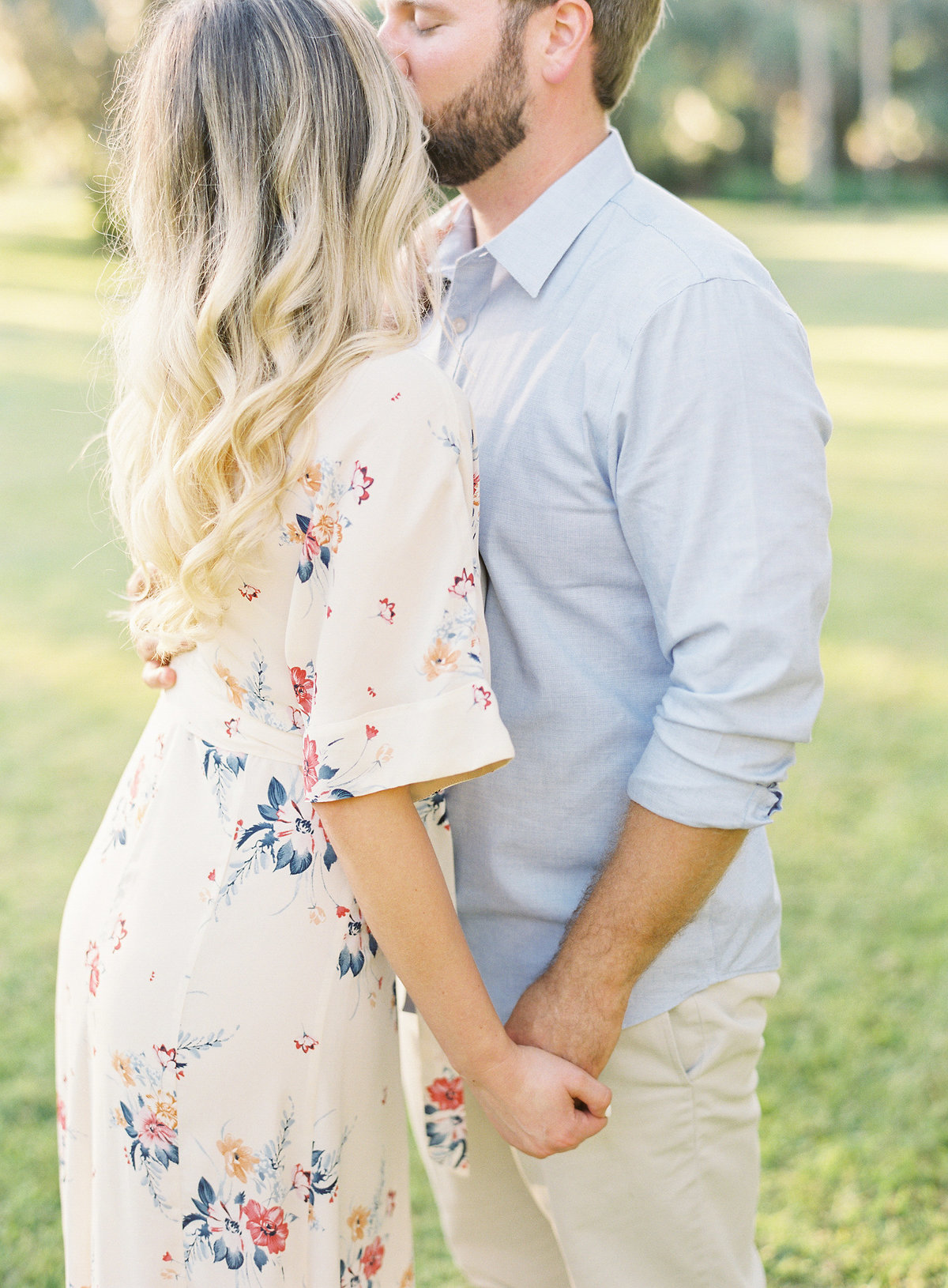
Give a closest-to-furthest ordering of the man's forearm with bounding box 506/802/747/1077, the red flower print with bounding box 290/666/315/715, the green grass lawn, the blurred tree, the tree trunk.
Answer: the red flower print with bounding box 290/666/315/715
the man's forearm with bounding box 506/802/747/1077
the green grass lawn
the blurred tree
the tree trunk

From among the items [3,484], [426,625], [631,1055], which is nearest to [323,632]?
[426,625]

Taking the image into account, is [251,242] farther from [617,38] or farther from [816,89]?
[816,89]

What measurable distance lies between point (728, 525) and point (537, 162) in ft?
2.24

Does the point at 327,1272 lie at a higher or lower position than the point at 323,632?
lower

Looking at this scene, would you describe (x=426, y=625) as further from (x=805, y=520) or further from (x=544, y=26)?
(x=544, y=26)

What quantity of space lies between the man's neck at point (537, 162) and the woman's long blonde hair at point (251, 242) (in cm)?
36

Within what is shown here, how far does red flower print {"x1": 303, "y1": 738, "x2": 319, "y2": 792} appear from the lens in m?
1.35

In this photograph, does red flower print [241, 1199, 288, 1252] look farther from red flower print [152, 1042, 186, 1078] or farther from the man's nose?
the man's nose

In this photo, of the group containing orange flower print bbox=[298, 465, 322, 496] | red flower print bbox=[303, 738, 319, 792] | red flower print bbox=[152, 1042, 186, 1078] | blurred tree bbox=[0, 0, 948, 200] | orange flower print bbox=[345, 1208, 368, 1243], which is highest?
blurred tree bbox=[0, 0, 948, 200]

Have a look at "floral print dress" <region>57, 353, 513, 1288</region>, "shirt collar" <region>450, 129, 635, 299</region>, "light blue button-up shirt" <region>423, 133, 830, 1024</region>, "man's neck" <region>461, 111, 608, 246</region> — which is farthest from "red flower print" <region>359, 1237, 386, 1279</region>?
"man's neck" <region>461, 111, 608, 246</region>

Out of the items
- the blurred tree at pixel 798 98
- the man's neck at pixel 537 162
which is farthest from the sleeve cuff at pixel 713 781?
the blurred tree at pixel 798 98

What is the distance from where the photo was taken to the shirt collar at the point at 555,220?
5.44 feet

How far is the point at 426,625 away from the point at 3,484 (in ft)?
25.4

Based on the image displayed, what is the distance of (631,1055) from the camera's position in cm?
165
